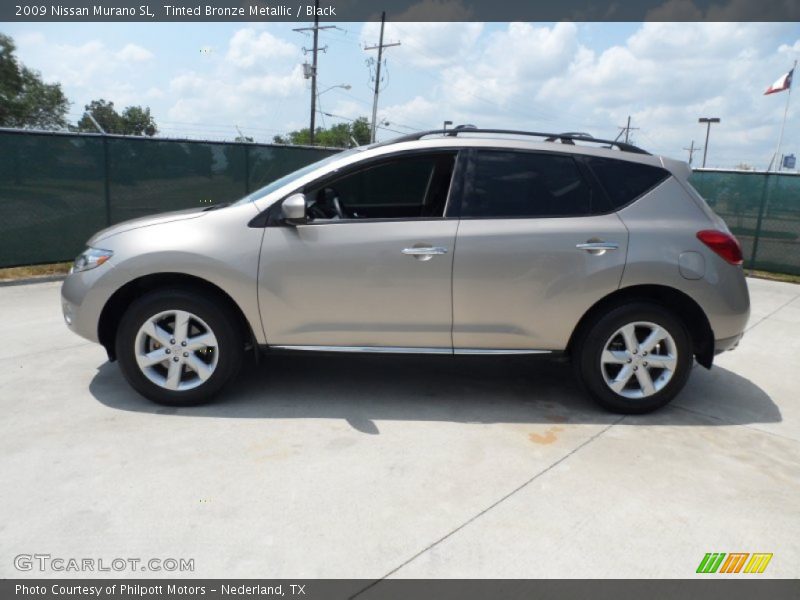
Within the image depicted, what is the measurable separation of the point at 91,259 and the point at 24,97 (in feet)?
167

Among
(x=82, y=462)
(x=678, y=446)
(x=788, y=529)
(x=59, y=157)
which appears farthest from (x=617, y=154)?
(x=59, y=157)

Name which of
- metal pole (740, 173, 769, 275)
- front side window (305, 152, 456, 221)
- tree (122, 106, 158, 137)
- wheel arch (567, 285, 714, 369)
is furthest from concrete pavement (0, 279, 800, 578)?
tree (122, 106, 158, 137)

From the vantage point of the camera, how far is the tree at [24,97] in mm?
42531

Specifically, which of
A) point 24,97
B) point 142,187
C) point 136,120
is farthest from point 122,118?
point 142,187

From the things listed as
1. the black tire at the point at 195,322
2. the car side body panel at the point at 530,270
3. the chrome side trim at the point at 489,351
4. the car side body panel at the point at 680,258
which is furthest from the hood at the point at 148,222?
the car side body panel at the point at 680,258

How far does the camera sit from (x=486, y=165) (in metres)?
4.07

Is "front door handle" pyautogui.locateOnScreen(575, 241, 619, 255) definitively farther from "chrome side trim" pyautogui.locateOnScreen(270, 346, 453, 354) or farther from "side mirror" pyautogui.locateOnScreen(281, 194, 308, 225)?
"side mirror" pyautogui.locateOnScreen(281, 194, 308, 225)

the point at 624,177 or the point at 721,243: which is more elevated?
the point at 624,177

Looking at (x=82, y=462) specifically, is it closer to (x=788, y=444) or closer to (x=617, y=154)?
(x=617, y=154)

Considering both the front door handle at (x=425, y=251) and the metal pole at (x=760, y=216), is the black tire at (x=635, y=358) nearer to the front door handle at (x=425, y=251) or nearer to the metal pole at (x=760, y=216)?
the front door handle at (x=425, y=251)

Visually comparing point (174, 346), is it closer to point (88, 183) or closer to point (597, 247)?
point (597, 247)

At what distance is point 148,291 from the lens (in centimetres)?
400

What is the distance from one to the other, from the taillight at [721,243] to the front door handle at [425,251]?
1682 mm

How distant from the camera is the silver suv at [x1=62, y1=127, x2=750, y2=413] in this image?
3.88m
